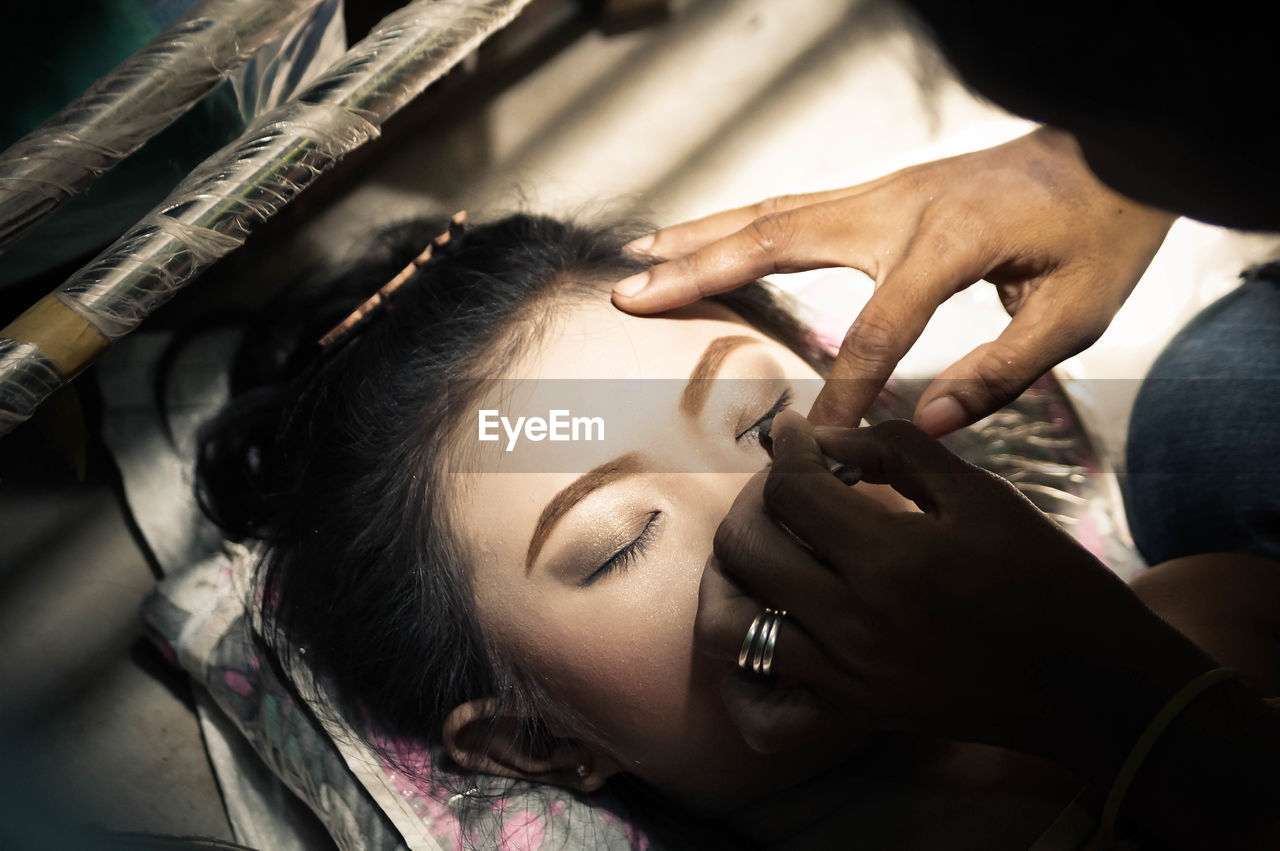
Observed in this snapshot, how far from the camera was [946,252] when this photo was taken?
26.8 inches

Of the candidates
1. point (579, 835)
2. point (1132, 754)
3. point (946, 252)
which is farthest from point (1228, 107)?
point (579, 835)

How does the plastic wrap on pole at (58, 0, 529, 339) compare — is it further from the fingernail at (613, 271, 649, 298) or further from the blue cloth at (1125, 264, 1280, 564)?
the blue cloth at (1125, 264, 1280, 564)

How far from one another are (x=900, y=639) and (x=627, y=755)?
29 centimetres

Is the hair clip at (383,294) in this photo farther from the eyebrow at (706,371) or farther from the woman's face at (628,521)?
the eyebrow at (706,371)

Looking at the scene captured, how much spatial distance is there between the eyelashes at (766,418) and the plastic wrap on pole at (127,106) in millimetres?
533

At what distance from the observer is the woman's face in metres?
0.63

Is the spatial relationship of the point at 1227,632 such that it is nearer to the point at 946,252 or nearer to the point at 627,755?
the point at 946,252

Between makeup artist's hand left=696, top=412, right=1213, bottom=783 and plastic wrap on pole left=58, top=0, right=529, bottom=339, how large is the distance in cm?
48

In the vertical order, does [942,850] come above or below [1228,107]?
below

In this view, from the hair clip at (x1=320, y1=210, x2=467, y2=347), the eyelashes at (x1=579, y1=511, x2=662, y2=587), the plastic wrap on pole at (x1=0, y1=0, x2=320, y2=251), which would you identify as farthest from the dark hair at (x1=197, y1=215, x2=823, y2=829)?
the plastic wrap on pole at (x1=0, y1=0, x2=320, y2=251)

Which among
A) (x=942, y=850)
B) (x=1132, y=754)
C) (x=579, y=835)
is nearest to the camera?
(x=1132, y=754)

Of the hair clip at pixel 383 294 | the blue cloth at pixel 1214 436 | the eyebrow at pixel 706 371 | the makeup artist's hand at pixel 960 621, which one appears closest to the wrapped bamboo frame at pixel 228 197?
the hair clip at pixel 383 294

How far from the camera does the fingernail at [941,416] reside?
0.64 meters
